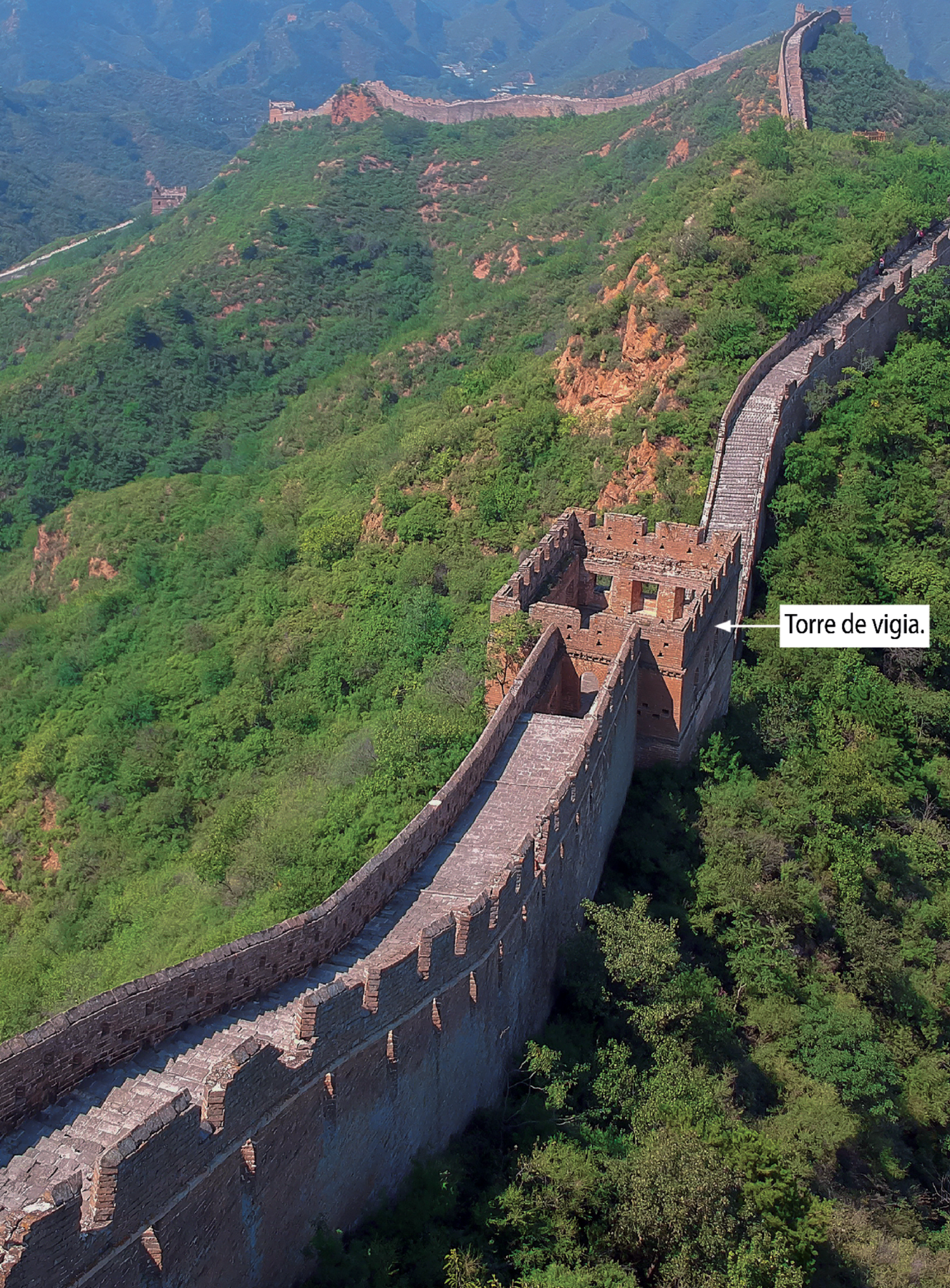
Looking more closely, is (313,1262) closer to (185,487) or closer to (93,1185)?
(93,1185)

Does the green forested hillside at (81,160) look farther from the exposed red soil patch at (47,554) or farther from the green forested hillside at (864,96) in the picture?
the green forested hillside at (864,96)

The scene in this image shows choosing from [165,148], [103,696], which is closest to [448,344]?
[103,696]

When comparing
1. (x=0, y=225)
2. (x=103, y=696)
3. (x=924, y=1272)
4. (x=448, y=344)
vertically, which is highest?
(x=0, y=225)

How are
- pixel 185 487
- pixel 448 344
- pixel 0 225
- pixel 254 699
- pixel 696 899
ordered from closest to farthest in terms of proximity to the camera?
1. pixel 696 899
2. pixel 254 699
3. pixel 185 487
4. pixel 448 344
5. pixel 0 225

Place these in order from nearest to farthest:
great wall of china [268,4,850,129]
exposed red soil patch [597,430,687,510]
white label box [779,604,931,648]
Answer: white label box [779,604,931,648]
exposed red soil patch [597,430,687,510]
great wall of china [268,4,850,129]

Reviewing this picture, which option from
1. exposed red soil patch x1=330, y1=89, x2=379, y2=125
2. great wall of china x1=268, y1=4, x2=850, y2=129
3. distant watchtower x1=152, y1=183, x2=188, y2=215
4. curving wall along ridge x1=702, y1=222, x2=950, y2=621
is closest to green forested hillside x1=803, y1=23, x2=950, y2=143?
great wall of china x1=268, y1=4, x2=850, y2=129

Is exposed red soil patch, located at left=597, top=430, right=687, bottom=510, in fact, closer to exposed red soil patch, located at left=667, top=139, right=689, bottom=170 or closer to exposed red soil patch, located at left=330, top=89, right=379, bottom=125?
exposed red soil patch, located at left=667, top=139, right=689, bottom=170

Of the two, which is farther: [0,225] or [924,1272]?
[0,225]
